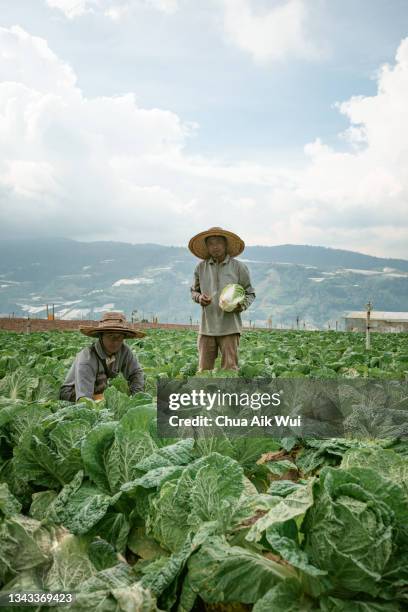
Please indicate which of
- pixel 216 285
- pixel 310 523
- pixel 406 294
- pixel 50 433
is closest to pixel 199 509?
pixel 310 523

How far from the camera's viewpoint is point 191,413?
278 cm

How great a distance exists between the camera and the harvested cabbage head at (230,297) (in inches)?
215

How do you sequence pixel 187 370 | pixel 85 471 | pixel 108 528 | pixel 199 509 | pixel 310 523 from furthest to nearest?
pixel 187 370 < pixel 85 471 < pixel 108 528 < pixel 199 509 < pixel 310 523

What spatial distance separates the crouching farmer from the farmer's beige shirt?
133cm

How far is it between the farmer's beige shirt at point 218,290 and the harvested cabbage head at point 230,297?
0.14 metres

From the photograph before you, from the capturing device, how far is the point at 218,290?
5777mm

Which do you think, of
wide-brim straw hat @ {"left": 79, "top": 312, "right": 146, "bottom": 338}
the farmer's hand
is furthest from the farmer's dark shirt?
the farmer's hand

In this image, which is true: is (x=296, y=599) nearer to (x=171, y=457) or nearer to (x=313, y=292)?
(x=171, y=457)

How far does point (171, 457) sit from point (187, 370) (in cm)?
459

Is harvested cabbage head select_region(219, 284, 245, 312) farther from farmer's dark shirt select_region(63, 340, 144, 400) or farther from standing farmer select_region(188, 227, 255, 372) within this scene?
farmer's dark shirt select_region(63, 340, 144, 400)

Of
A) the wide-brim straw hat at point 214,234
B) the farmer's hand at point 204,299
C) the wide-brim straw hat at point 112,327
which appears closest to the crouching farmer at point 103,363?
the wide-brim straw hat at point 112,327

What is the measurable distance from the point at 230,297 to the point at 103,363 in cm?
168

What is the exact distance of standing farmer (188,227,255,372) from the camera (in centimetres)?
572

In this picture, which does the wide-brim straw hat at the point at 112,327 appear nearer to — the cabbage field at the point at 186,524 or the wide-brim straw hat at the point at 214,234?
the cabbage field at the point at 186,524
